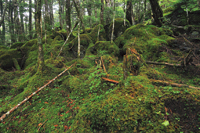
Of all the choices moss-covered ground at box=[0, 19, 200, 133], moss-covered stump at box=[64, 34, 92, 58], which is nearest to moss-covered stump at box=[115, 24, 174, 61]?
moss-covered ground at box=[0, 19, 200, 133]

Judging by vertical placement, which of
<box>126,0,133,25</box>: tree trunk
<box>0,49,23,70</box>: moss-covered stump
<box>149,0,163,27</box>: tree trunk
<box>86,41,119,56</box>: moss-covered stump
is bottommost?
<box>0,49,23,70</box>: moss-covered stump

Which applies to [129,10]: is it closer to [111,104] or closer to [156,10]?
[156,10]

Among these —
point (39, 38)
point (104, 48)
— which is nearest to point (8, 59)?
point (39, 38)

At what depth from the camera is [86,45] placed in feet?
36.1

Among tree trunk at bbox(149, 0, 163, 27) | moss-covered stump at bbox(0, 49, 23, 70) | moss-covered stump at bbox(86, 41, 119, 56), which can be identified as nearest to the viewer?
moss-covered stump at bbox(86, 41, 119, 56)

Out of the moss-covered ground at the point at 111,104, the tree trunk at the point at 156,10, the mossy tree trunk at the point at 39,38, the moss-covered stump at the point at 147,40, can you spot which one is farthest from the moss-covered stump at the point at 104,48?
the tree trunk at the point at 156,10

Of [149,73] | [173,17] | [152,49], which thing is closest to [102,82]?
[149,73]

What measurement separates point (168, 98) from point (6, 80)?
10.1 meters

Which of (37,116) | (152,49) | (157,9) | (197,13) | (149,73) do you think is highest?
(157,9)

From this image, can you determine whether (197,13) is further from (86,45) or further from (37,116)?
(37,116)

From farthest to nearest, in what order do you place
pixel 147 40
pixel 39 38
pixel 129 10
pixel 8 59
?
pixel 129 10
pixel 8 59
pixel 147 40
pixel 39 38

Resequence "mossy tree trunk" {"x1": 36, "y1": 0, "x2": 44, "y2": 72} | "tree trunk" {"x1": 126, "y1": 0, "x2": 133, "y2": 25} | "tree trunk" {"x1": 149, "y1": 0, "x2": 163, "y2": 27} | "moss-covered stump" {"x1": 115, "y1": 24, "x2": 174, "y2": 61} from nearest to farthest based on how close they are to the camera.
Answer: "mossy tree trunk" {"x1": 36, "y1": 0, "x2": 44, "y2": 72} < "moss-covered stump" {"x1": 115, "y1": 24, "x2": 174, "y2": 61} < "tree trunk" {"x1": 149, "y1": 0, "x2": 163, "y2": 27} < "tree trunk" {"x1": 126, "y1": 0, "x2": 133, "y2": 25}

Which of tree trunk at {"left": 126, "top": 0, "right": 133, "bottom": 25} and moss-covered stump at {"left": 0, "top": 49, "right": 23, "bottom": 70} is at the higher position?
tree trunk at {"left": 126, "top": 0, "right": 133, "bottom": 25}

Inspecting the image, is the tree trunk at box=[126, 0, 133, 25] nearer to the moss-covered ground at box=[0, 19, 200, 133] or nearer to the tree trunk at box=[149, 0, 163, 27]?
the tree trunk at box=[149, 0, 163, 27]
